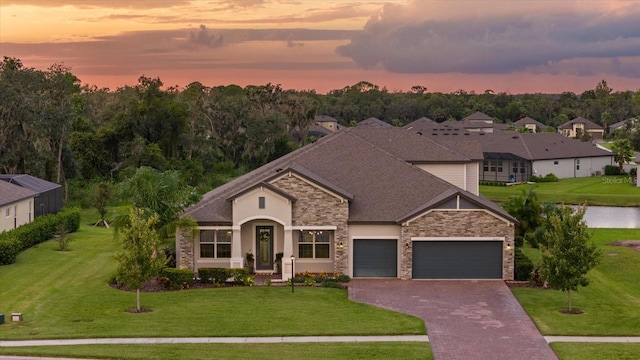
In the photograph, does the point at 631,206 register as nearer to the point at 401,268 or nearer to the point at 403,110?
the point at 401,268

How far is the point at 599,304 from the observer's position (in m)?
32.5

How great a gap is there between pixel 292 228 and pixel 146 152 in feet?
157

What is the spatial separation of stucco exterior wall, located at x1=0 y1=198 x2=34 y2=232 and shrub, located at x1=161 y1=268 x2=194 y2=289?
44.3 feet

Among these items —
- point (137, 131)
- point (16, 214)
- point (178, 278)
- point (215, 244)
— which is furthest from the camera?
point (137, 131)

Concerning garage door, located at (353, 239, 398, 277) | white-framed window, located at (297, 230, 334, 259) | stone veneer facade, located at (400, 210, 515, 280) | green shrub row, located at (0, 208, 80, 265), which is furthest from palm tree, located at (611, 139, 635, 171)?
white-framed window, located at (297, 230, 334, 259)

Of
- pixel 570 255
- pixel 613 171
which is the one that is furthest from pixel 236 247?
pixel 613 171

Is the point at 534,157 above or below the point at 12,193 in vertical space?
above

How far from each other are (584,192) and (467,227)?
50.0 m

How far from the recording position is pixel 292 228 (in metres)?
37.8

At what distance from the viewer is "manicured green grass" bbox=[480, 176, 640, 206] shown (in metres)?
77.9

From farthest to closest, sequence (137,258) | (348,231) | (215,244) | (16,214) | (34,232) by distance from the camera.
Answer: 1. (16,214)
2. (34,232)
3. (215,244)
4. (348,231)
5. (137,258)

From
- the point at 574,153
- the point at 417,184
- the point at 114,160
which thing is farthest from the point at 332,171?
the point at 574,153

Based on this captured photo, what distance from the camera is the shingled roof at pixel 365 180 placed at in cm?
3800

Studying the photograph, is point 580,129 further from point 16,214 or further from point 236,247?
point 236,247
